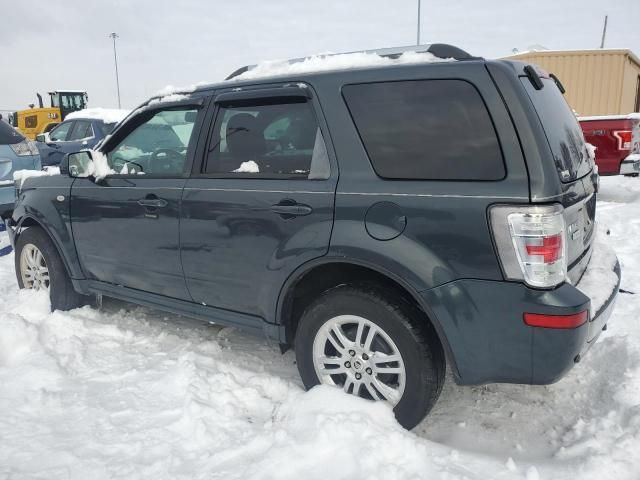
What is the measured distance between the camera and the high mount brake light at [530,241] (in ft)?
6.80

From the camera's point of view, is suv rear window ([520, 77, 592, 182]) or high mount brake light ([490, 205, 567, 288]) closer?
high mount brake light ([490, 205, 567, 288])

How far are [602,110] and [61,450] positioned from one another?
16782mm

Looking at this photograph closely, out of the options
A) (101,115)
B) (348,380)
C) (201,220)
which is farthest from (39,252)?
(101,115)

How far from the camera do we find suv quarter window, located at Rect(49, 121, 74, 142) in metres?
11.7

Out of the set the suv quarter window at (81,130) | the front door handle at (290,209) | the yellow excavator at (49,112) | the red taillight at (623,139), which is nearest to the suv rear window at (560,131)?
the front door handle at (290,209)

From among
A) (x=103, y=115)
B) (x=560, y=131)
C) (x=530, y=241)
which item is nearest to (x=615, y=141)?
(x=560, y=131)

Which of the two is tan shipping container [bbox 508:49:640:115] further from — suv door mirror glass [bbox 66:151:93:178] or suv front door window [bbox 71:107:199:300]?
suv door mirror glass [bbox 66:151:93:178]

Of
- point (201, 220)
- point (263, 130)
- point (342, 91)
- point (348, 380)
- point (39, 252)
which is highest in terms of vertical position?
Answer: point (342, 91)

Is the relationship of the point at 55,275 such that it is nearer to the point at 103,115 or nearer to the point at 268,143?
the point at 268,143

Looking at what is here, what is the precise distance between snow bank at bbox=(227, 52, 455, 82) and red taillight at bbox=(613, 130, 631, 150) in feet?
25.2

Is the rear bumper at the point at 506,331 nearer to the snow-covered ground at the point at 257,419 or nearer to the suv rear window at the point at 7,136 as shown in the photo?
the snow-covered ground at the point at 257,419

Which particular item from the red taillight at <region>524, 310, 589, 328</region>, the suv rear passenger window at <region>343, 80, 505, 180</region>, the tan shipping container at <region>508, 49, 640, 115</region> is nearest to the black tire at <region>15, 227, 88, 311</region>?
the suv rear passenger window at <region>343, 80, 505, 180</region>

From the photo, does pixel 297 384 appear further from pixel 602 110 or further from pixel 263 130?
pixel 602 110

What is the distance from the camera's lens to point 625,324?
11.8 ft
